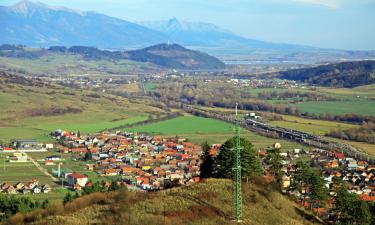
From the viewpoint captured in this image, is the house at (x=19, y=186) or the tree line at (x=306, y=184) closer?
the tree line at (x=306, y=184)

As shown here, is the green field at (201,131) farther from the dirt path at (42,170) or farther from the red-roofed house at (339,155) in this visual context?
the dirt path at (42,170)

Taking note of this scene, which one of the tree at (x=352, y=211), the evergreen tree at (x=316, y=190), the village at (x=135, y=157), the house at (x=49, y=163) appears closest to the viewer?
the tree at (x=352, y=211)

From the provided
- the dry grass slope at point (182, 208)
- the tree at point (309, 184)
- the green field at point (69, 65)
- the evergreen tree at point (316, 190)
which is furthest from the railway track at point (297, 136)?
Answer: the green field at point (69, 65)

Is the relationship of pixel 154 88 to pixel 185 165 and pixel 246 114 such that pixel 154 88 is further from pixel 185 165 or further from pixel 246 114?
pixel 185 165

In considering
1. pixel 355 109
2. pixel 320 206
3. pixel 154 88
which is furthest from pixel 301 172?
pixel 154 88

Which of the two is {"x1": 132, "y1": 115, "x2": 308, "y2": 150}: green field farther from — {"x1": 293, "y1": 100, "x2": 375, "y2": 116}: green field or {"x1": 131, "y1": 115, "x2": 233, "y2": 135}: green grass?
{"x1": 293, "y1": 100, "x2": 375, "y2": 116}: green field

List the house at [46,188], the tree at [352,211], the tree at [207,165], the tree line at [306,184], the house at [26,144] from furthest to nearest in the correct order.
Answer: the house at [26,144] → the house at [46,188] → the tree at [207,165] → the tree line at [306,184] → the tree at [352,211]

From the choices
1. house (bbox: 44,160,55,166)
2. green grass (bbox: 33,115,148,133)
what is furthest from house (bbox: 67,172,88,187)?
green grass (bbox: 33,115,148,133)
